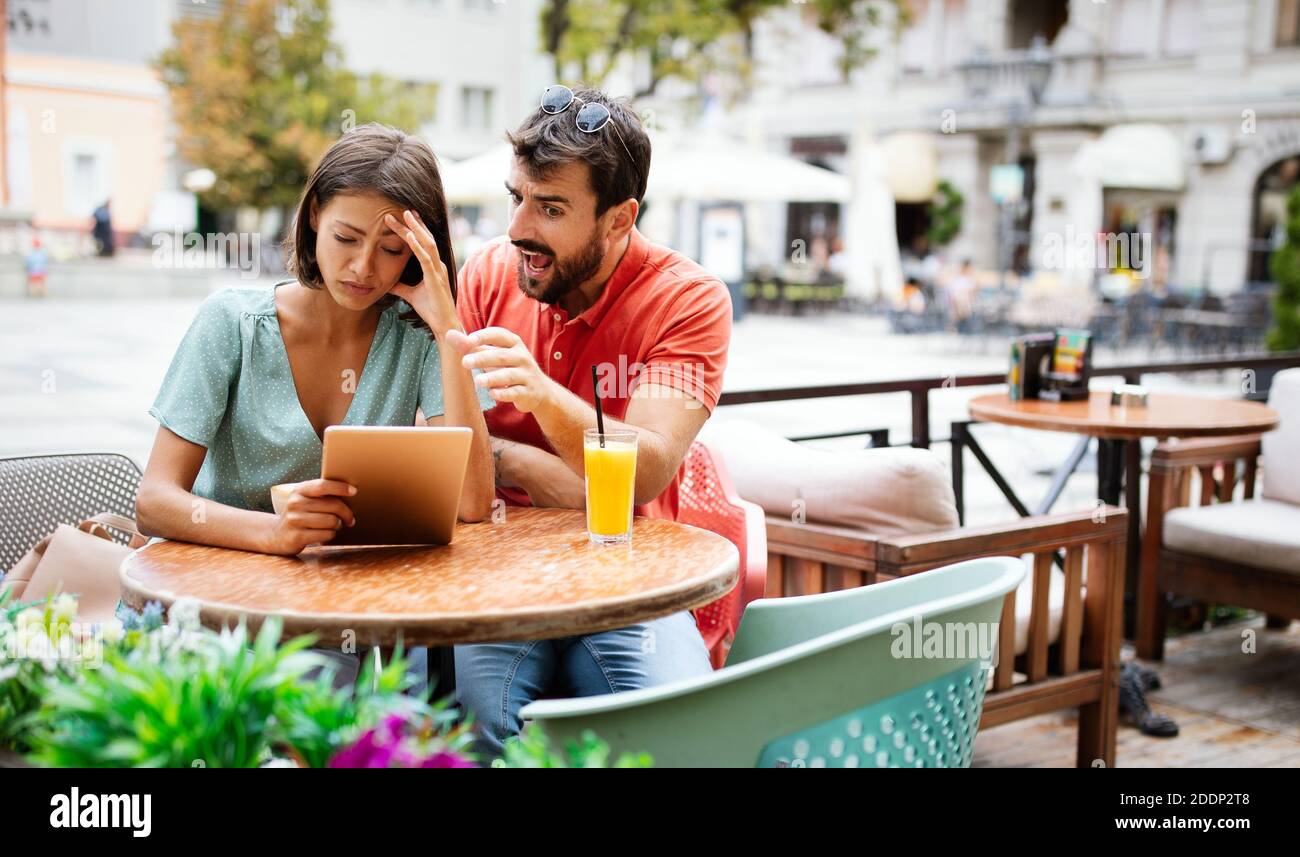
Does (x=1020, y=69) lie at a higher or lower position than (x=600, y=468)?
higher

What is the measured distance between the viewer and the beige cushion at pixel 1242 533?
12.8 feet

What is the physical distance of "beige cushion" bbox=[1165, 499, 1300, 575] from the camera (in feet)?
12.8

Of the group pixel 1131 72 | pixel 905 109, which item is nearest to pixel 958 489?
pixel 1131 72

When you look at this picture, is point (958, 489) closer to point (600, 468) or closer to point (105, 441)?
point (600, 468)

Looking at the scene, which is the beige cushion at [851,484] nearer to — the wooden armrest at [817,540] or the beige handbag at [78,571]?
the wooden armrest at [817,540]

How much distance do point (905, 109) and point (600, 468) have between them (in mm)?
24352

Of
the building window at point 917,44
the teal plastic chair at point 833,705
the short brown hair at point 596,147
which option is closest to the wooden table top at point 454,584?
the teal plastic chair at point 833,705

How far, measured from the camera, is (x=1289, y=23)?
1980 centimetres

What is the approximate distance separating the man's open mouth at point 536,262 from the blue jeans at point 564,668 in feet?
2.22

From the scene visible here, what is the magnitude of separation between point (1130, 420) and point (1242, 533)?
1.97 ft

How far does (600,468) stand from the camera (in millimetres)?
1848

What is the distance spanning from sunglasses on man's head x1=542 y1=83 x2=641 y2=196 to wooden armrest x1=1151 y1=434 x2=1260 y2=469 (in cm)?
278

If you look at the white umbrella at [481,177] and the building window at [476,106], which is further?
the building window at [476,106]

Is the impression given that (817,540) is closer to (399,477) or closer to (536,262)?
(536,262)
